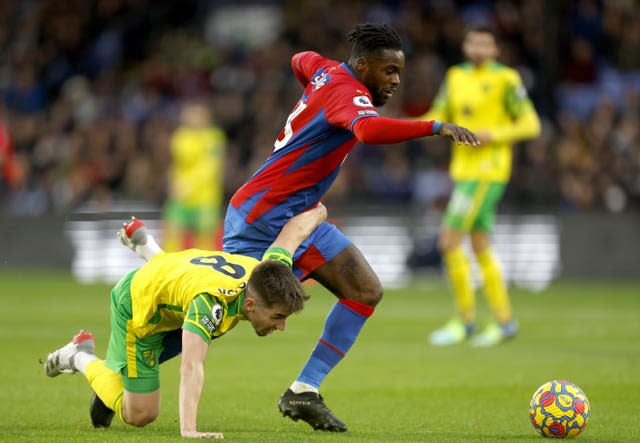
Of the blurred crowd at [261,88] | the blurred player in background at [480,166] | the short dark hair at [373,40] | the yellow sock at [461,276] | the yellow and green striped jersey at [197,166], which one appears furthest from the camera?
the yellow and green striped jersey at [197,166]

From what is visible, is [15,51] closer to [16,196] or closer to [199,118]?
[16,196]

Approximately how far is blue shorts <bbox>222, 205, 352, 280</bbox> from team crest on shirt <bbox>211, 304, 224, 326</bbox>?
1.06 m

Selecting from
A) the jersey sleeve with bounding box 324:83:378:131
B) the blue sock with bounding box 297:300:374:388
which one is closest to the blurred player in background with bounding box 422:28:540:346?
the blue sock with bounding box 297:300:374:388

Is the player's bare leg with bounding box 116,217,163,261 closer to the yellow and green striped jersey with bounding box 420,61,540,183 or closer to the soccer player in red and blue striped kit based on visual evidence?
the soccer player in red and blue striped kit

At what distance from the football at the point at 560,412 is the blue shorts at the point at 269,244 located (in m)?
1.46

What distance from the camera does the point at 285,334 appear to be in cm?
1224

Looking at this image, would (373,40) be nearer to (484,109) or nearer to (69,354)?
(69,354)

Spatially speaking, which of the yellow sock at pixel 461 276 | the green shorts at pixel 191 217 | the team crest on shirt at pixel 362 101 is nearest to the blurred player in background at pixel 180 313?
the team crest on shirt at pixel 362 101

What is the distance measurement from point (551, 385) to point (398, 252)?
471 inches

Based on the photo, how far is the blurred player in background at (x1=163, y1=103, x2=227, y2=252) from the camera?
19031 millimetres

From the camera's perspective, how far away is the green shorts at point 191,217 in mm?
19031

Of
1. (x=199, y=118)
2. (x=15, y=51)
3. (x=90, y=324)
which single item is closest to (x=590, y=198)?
(x=199, y=118)

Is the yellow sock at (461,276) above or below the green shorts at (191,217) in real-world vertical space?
above

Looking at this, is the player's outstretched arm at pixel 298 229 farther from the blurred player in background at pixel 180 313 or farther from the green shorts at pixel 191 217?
the green shorts at pixel 191 217
